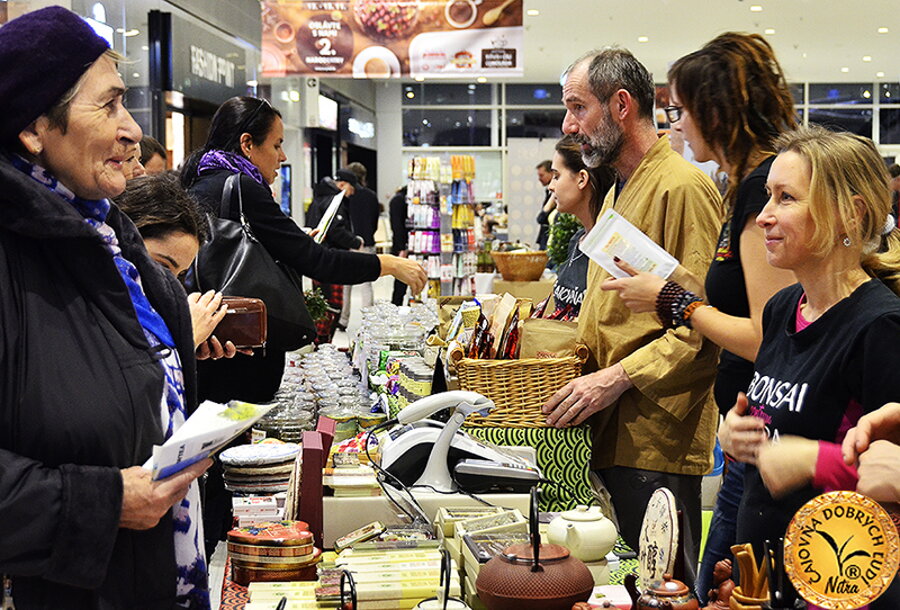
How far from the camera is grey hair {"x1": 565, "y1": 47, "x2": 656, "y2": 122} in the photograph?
9.54 feet

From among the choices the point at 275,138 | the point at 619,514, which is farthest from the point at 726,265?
the point at 275,138

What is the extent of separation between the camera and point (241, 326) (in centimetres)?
276

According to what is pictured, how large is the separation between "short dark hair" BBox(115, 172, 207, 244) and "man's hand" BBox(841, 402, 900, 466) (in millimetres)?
1800

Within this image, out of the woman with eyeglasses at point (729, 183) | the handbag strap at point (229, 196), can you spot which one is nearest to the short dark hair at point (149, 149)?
the handbag strap at point (229, 196)

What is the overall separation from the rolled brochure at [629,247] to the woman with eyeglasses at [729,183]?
35 mm

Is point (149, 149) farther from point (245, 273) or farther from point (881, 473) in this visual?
point (881, 473)

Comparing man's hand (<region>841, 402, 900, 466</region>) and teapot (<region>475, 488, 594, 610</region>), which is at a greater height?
man's hand (<region>841, 402, 900, 466</region>)

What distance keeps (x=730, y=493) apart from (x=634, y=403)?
17.9 inches

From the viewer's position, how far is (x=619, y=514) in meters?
2.89

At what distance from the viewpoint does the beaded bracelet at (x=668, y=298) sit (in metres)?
2.48

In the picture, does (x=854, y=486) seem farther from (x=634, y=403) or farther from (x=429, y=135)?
(x=429, y=135)

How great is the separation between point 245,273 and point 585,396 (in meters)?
1.41

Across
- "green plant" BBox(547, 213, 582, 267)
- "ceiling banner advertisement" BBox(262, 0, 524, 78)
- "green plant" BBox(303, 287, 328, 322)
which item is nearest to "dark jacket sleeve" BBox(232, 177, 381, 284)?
"green plant" BBox(303, 287, 328, 322)

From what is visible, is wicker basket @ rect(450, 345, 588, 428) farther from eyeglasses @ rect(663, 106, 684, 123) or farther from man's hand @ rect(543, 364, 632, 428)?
eyeglasses @ rect(663, 106, 684, 123)
